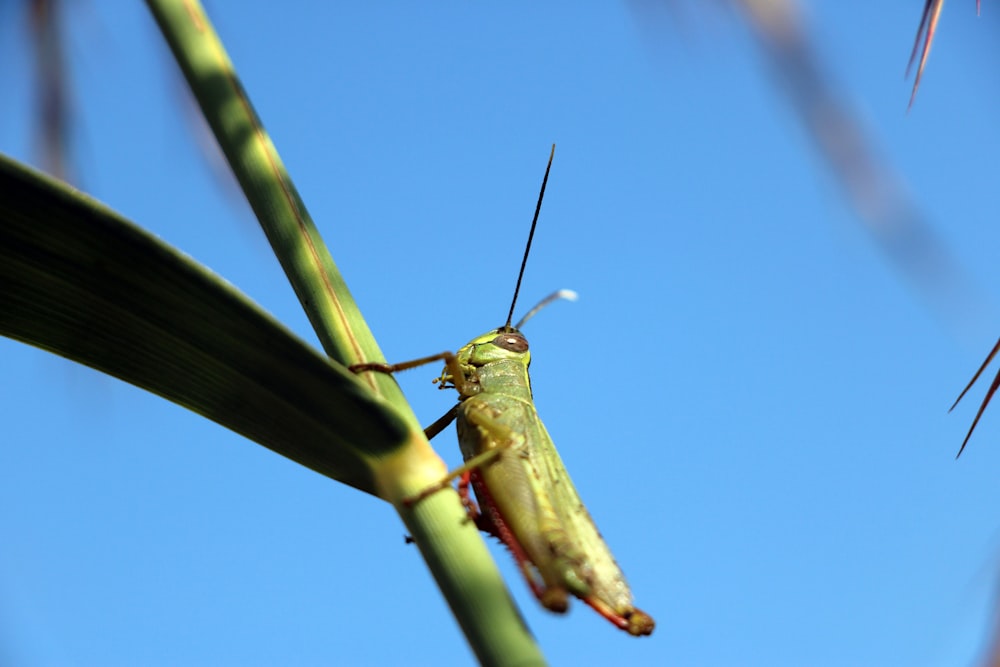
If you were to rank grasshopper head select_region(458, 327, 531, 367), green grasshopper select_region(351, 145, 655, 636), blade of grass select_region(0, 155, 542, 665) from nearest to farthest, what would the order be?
blade of grass select_region(0, 155, 542, 665)
green grasshopper select_region(351, 145, 655, 636)
grasshopper head select_region(458, 327, 531, 367)

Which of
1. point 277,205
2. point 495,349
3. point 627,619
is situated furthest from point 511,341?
point 277,205

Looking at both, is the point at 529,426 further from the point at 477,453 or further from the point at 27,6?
the point at 27,6

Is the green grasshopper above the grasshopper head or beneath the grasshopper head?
beneath

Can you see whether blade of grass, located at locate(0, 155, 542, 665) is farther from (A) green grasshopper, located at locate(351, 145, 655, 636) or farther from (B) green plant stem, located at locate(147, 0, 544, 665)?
(A) green grasshopper, located at locate(351, 145, 655, 636)

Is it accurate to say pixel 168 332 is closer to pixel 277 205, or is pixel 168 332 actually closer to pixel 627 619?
pixel 277 205

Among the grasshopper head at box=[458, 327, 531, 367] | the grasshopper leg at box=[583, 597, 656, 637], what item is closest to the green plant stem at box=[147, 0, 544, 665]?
the grasshopper leg at box=[583, 597, 656, 637]

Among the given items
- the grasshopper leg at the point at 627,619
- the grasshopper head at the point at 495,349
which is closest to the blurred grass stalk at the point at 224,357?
the grasshopper leg at the point at 627,619

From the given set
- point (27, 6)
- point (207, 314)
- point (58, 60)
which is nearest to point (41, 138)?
point (58, 60)
